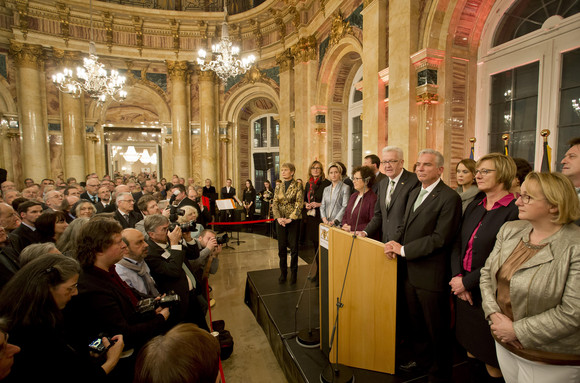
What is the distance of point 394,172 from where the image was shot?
2754mm

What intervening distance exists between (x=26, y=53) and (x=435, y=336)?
12880 mm

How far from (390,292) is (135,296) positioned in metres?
1.85

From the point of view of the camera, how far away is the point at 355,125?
8227 millimetres

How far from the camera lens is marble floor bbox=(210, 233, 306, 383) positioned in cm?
282

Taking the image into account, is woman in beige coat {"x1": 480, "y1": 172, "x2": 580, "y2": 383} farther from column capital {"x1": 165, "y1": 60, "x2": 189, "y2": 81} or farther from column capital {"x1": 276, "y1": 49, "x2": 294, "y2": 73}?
column capital {"x1": 165, "y1": 60, "x2": 189, "y2": 81}

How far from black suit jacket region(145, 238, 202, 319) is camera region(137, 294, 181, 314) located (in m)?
0.21

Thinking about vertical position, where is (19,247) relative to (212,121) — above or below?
below

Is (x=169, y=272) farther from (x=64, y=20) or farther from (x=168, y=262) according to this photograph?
(x=64, y=20)

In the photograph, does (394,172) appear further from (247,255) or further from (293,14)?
(293,14)

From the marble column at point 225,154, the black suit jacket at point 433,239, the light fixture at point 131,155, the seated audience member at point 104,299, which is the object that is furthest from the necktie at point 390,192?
the light fixture at point 131,155

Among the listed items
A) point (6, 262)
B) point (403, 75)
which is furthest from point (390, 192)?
point (6, 262)

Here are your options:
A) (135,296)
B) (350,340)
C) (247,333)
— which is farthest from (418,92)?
(135,296)

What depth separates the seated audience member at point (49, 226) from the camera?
290 centimetres

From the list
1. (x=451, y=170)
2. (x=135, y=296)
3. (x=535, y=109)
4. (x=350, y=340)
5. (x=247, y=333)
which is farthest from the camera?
(x=451, y=170)
